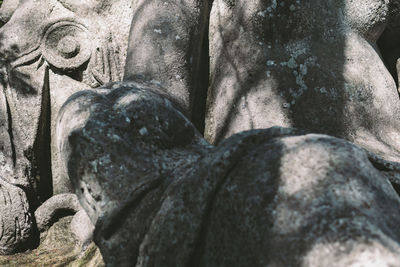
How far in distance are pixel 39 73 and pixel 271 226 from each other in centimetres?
178

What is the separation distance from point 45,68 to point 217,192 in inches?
63.1

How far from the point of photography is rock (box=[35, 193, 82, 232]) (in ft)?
7.82

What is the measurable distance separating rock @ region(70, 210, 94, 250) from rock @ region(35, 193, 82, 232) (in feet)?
0.37

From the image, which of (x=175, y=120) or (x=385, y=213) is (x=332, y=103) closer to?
(x=175, y=120)

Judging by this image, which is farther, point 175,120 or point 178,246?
point 175,120

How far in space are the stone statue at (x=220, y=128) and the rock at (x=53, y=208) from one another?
0.38 ft

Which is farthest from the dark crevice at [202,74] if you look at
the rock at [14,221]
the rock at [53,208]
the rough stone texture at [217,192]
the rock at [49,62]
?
the rock at [14,221]

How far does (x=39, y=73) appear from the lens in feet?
7.66

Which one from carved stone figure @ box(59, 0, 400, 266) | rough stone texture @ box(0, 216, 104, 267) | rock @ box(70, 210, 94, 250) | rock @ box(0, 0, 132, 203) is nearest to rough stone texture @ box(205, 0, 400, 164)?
carved stone figure @ box(59, 0, 400, 266)

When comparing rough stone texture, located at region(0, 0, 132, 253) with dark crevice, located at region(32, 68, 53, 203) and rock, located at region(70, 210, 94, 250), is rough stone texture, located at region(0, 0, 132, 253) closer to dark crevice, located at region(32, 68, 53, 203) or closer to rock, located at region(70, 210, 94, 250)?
dark crevice, located at region(32, 68, 53, 203)

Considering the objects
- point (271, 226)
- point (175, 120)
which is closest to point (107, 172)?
point (175, 120)

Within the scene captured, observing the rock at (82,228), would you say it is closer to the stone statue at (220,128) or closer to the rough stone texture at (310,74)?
the stone statue at (220,128)

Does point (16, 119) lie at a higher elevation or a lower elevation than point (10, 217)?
higher

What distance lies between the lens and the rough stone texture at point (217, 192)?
87 cm
